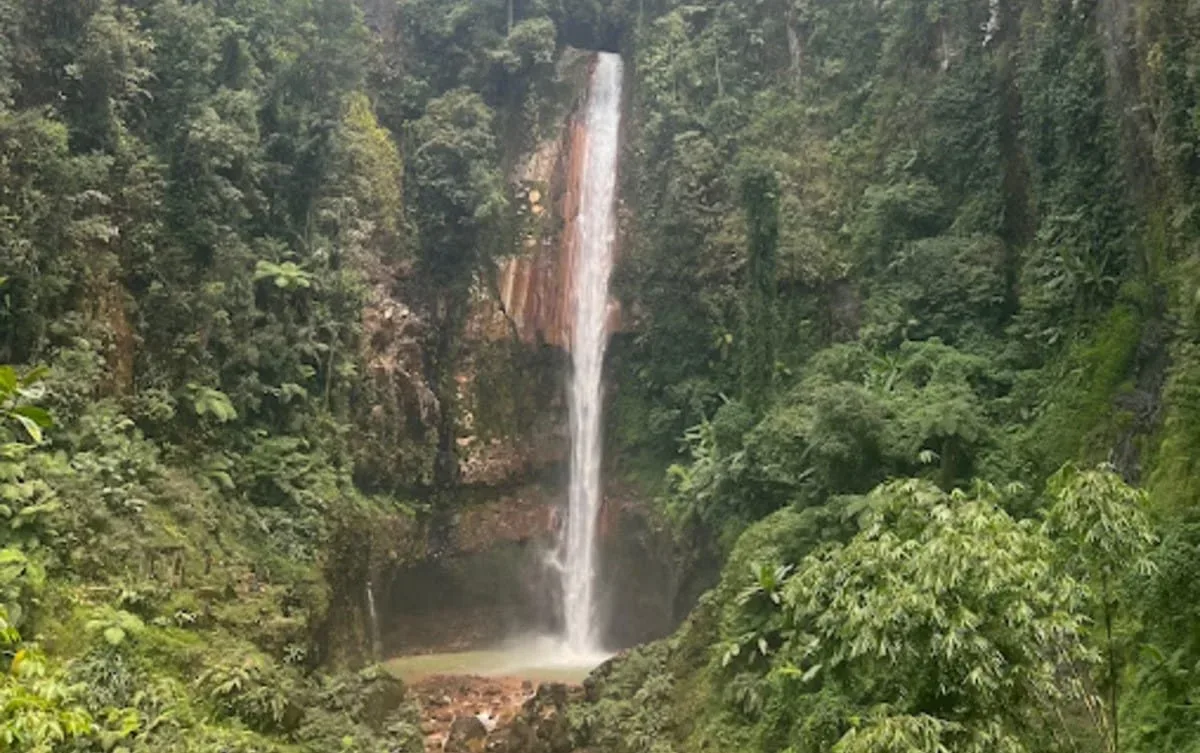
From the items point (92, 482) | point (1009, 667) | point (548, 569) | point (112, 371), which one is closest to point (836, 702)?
point (1009, 667)

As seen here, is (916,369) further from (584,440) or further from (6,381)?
(6,381)

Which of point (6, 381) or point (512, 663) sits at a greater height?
point (6, 381)

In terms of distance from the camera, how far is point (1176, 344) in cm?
987

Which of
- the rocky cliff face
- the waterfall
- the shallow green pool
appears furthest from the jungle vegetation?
the shallow green pool

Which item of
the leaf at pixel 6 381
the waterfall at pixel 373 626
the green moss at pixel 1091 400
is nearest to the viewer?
the leaf at pixel 6 381

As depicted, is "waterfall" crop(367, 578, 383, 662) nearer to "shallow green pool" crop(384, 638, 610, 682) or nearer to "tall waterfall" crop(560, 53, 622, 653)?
"shallow green pool" crop(384, 638, 610, 682)

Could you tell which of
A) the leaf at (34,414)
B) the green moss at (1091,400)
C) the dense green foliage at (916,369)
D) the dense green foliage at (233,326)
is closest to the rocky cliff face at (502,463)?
the dense green foliage at (233,326)

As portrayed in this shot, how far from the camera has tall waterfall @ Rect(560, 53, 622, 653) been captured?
785 inches

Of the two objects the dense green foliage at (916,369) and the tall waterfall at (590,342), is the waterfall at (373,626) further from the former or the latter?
the dense green foliage at (916,369)

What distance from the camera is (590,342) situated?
21250 millimetres

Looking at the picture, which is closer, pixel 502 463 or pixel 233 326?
pixel 233 326

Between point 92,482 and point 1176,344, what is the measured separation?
11.8 meters

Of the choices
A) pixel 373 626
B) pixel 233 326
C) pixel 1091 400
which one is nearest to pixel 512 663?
pixel 373 626

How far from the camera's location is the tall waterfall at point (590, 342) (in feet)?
65.4
